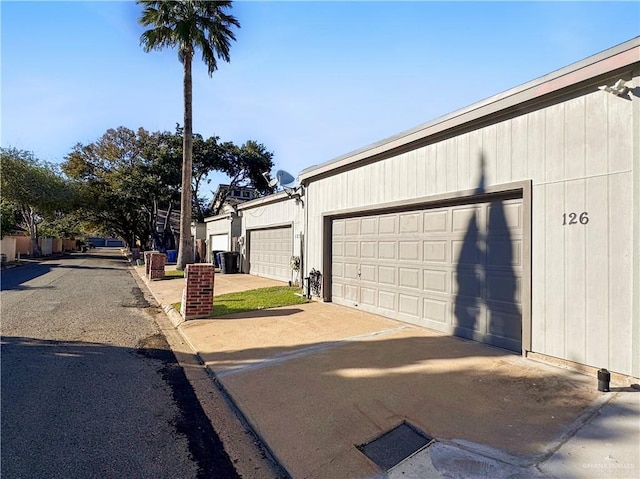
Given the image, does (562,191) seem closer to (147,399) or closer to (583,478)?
(583,478)

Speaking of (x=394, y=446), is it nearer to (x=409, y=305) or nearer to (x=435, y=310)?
(x=435, y=310)

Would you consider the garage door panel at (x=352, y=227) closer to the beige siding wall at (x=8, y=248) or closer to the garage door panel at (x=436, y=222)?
the garage door panel at (x=436, y=222)

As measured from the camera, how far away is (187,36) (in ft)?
62.3

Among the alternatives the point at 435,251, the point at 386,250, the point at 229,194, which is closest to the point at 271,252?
the point at 386,250

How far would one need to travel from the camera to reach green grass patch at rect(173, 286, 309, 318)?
9273 millimetres

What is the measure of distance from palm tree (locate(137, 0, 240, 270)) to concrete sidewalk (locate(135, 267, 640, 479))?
14.9 metres

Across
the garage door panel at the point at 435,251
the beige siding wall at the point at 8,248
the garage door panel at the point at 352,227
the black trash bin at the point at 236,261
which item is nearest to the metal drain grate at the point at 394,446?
the garage door panel at the point at 435,251

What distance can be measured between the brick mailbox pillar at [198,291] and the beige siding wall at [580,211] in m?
5.64

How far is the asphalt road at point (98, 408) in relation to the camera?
3123 mm

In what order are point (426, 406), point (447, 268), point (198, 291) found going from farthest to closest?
point (198, 291), point (447, 268), point (426, 406)

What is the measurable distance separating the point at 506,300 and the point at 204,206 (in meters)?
38.1

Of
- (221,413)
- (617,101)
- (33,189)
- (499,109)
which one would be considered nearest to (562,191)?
(617,101)

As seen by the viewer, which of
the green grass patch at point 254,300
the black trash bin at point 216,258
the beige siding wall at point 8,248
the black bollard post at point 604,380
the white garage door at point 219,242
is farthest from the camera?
the beige siding wall at point 8,248

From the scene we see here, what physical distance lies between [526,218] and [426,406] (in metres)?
3.06
